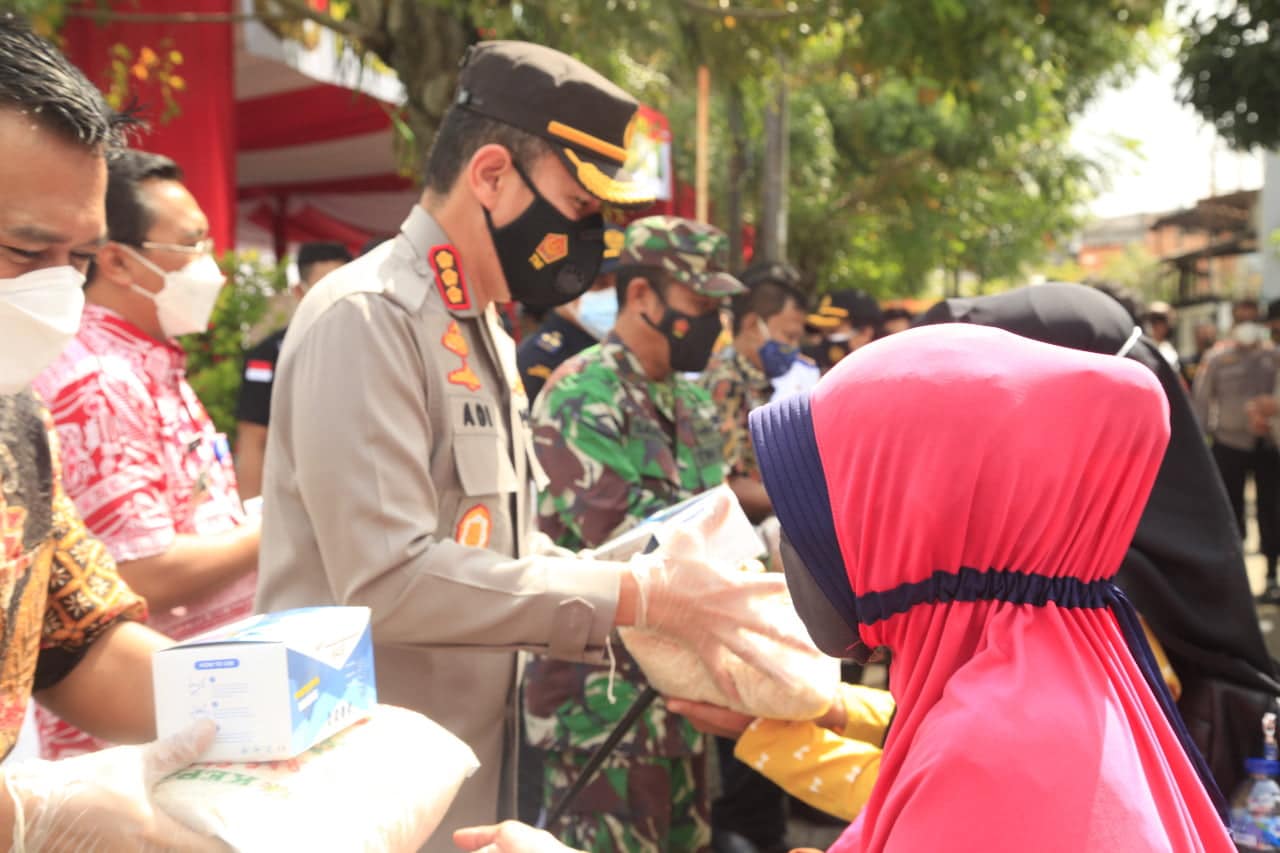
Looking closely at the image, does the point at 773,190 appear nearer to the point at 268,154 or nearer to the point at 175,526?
the point at 268,154

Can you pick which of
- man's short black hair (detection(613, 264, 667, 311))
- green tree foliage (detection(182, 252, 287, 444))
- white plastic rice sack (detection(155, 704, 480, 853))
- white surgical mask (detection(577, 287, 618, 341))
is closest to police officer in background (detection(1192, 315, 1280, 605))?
white surgical mask (detection(577, 287, 618, 341))

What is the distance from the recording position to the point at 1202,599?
2.23 meters

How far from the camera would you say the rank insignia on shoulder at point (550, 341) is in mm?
5473

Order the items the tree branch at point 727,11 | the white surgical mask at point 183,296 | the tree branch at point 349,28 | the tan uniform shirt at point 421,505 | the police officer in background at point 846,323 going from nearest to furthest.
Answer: the tan uniform shirt at point 421,505
the white surgical mask at point 183,296
the tree branch at point 349,28
the tree branch at point 727,11
the police officer in background at point 846,323

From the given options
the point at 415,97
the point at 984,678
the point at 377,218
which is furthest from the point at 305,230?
the point at 984,678

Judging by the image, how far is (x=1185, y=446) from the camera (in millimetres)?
2268

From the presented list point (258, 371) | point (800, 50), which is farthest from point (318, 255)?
point (800, 50)

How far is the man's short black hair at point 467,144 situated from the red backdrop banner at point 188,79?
6064mm

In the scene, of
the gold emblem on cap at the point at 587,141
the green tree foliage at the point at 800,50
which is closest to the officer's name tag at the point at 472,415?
the gold emblem on cap at the point at 587,141

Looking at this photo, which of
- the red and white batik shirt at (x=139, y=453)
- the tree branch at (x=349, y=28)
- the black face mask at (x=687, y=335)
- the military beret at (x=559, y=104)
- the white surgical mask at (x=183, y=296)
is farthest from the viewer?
the tree branch at (x=349, y=28)

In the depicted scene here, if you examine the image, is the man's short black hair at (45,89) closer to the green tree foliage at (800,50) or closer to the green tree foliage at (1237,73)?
the green tree foliage at (800,50)

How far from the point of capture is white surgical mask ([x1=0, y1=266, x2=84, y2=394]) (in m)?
1.64

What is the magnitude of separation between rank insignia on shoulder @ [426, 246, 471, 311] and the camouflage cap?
175cm

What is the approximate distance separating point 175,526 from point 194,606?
21 cm
